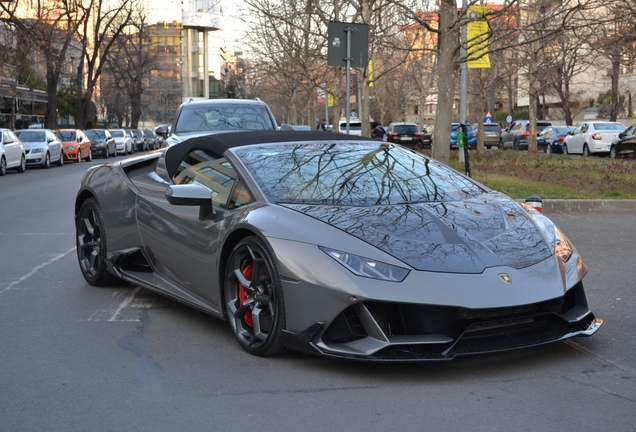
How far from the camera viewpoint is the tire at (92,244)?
7.42 meters

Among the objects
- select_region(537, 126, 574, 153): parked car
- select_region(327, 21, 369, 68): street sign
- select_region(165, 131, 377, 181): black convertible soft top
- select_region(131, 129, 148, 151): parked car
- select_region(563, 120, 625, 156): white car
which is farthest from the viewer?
select_region(131, 129, 148, 151): parked car

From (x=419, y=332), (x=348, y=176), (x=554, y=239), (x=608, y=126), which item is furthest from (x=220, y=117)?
(x=608, y=126)

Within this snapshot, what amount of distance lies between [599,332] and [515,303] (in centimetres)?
140

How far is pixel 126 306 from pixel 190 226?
1.27 meters

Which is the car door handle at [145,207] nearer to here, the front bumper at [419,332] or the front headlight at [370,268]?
the front bumper at [419,332]

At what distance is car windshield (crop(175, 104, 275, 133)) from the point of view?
14.8m

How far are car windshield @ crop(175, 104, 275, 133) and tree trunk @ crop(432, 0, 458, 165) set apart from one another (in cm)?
440

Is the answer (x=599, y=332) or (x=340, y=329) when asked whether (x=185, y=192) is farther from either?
(x=599, y=332)

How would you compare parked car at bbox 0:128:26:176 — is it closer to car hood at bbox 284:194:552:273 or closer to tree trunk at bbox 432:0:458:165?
tree trunk at bbox 432:0:458:165

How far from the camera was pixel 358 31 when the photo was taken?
50.2 ft

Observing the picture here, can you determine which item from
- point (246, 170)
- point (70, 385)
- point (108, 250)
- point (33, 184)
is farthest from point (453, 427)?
point (33, 184)

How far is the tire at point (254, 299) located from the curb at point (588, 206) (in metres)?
9.35

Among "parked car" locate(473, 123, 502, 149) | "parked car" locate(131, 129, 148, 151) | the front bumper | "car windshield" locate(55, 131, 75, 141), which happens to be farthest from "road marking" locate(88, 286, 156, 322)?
"parked car" locate(131, 129, 148, 151)

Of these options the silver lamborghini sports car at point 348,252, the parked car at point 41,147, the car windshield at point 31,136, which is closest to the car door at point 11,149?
the parked car at point 41,147
